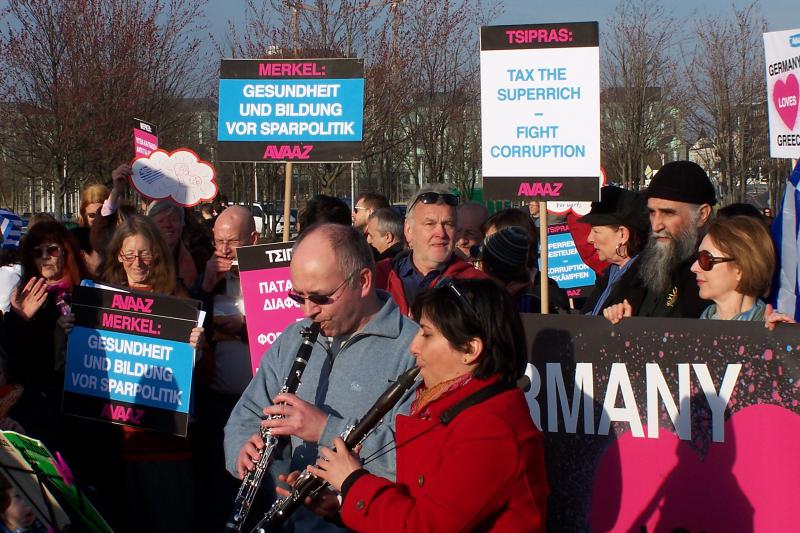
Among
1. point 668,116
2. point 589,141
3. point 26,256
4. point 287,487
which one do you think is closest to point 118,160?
point 668,116

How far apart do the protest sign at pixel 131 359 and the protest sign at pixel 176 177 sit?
443 centimetres

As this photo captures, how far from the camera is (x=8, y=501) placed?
417 centimetres

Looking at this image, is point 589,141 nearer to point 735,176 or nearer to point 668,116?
point 735,176

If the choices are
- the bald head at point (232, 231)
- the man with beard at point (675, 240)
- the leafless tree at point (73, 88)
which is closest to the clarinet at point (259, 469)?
the man with beard at point (675, 240)

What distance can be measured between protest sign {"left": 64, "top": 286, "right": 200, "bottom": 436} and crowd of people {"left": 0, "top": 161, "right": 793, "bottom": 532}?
0.47 ft

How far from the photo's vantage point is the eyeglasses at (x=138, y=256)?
5.86 meters

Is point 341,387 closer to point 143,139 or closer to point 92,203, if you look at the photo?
point 92,203

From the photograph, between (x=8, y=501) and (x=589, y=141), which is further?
(x=589, y=141)

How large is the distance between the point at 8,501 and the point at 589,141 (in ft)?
12.0

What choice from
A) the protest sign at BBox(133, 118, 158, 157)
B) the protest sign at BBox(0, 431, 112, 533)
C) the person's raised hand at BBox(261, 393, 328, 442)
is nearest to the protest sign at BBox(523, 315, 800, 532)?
the person's raised hand at BBox(261, 393, 328, 442)

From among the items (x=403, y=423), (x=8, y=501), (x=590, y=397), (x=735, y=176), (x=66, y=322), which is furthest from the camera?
(x=735, y=176)

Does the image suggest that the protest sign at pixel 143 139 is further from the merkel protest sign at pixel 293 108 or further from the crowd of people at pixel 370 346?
the merkel protest sign at pixel 293 108

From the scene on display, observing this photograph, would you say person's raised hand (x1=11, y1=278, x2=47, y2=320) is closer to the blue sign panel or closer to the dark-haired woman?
the blue sign panel

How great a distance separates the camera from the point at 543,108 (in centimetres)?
585
